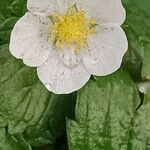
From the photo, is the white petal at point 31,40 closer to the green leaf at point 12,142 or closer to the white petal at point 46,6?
the white petal at point 46,6

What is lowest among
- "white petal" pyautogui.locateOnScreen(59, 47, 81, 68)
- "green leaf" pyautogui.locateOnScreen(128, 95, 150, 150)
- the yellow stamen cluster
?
"green leaf" pyautogui.locateOnScreen(128, 95, 150, 150)

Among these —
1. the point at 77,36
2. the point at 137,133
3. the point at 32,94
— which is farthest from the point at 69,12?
the point at 137,133

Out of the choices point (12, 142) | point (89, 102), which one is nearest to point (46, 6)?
point (89, 102)

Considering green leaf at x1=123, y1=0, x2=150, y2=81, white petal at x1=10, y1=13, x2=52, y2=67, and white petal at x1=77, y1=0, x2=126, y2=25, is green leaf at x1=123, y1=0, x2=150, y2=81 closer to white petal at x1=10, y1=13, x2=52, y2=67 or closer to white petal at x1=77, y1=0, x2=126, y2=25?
white petal at x1=77, y1=0, x2=126, y2=25

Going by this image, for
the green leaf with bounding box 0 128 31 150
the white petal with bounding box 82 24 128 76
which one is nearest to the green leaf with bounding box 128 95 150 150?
the white petal with bounding box 82 24 128 76

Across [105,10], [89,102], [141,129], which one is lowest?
[141,129]

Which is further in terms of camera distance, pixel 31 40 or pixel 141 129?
pixel 141 129

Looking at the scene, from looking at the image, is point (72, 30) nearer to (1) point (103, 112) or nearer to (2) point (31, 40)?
(2) point (31, 40)
